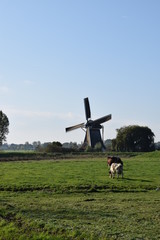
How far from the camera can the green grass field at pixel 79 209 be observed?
39.4 ft

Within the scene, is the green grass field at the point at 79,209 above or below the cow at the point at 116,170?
below

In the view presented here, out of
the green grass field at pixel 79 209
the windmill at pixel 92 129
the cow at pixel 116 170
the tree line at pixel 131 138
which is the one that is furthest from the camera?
the tree line at pixel 131 138

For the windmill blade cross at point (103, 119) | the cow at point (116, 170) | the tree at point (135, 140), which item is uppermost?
the windmill blade cross at point (103, 119)

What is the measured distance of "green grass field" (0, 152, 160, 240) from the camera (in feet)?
39.4

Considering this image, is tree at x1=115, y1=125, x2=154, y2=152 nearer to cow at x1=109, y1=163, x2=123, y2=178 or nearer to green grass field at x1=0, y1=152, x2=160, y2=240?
cow at x1=109, y1=163, x2=123, y2=178

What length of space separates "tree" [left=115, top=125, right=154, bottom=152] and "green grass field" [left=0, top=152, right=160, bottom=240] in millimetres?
69288

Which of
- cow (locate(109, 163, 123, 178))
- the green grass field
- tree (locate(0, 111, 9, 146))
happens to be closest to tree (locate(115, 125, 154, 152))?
tree (locate(0, 111, 9, 146))

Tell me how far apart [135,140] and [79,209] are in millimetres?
80779

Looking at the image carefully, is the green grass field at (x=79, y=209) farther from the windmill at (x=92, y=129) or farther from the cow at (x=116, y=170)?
the windmill at (x=92, y=129)

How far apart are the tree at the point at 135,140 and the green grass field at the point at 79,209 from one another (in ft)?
227

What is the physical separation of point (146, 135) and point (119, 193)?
74.7m

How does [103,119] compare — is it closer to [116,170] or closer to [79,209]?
[116,170]

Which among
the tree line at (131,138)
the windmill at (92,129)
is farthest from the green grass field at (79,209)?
the tree line at (131,138)

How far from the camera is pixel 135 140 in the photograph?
312 ft
